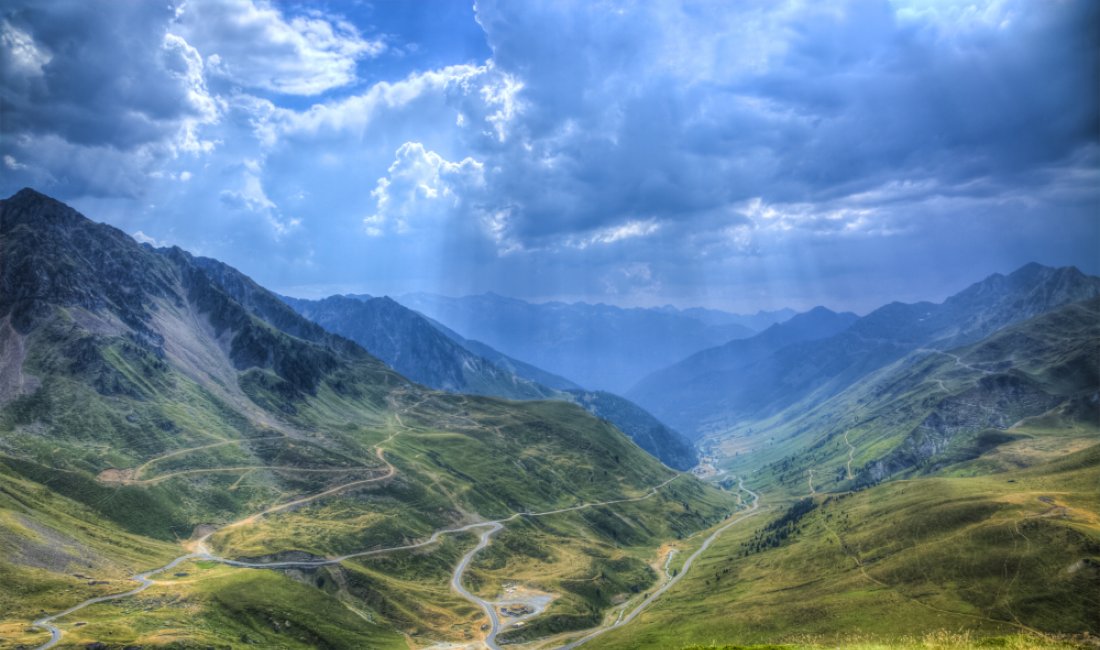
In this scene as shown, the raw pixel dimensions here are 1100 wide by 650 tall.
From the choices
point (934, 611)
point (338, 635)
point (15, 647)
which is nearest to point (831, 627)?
point (934, 611)

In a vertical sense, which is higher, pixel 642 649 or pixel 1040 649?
pixel 1040 649

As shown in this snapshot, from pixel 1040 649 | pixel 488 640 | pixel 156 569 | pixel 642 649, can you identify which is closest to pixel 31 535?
pixel 156 569

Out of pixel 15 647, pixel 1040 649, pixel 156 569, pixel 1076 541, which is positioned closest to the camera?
pixel 1040 649

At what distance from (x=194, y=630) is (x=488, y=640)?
8496cm

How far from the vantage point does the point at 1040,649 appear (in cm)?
5441

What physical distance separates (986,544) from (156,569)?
257m

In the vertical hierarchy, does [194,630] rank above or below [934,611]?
below

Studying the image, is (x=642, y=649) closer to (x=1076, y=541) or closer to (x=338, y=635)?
(x=338, y=635)

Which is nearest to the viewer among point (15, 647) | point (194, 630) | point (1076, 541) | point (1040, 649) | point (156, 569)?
point (1040, 649)

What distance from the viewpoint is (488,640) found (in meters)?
199

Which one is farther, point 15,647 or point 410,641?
point 410,641

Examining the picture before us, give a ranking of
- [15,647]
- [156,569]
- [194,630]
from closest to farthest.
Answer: [15,647]
[194,630]
[156,569]

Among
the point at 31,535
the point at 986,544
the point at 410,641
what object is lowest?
the point at 410,641

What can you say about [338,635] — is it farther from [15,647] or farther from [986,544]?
[986,544]
